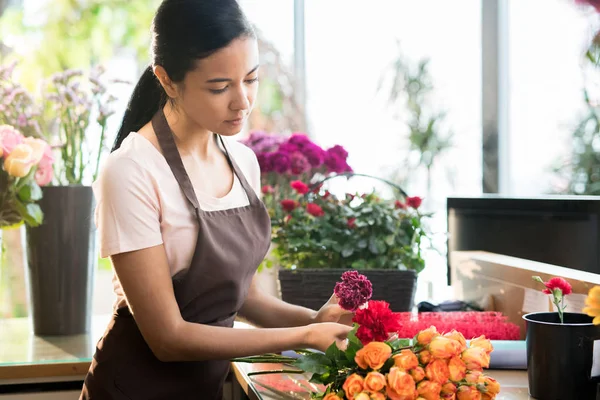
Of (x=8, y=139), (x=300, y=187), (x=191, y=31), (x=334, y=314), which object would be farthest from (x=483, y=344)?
(x=8, y=139)

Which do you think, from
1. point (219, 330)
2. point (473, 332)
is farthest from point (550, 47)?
point (219, 330)

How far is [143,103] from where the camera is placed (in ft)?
5.40

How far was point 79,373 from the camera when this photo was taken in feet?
6.26

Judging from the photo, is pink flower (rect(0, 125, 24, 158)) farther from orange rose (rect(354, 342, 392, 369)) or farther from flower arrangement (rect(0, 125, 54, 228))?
orange rose (rect(354, 342, 392, 369))

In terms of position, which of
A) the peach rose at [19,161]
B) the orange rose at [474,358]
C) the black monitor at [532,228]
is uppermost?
the peach rose at [19,161]

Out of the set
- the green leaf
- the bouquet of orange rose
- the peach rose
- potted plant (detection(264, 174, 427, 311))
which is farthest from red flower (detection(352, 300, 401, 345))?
the peach rose

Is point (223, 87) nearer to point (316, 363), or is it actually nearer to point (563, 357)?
point (316, 363)

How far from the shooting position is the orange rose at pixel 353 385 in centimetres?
108

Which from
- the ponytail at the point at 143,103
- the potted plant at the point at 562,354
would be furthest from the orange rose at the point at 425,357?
the ponytail at the point at 143,103

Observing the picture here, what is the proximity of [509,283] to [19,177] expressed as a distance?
50.9 inches

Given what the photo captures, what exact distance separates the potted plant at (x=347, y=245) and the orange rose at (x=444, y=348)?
0.87 meters

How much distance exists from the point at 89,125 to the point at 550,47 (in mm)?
2208

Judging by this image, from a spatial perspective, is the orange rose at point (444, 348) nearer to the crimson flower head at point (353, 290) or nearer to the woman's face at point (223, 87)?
the crimson flower head at point (353, 290)

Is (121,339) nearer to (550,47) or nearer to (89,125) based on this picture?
(89,125)
